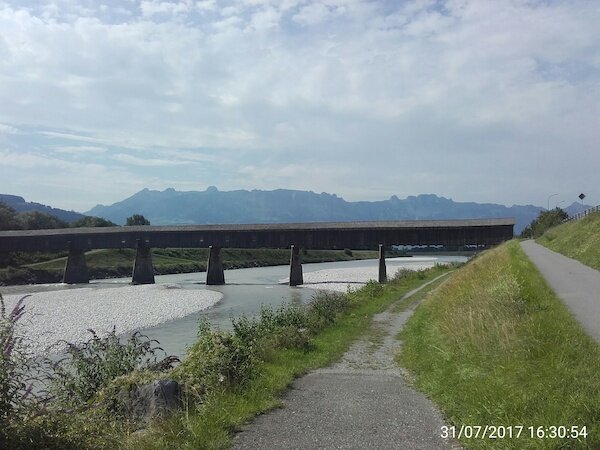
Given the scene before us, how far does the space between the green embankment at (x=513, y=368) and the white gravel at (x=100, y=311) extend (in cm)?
2131

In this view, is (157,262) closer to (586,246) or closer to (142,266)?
(142,266)

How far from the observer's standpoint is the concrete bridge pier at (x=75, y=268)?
9500 centimetres

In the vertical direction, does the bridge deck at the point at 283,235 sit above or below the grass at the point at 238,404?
above

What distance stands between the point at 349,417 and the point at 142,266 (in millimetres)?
86782

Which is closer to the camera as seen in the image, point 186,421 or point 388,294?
point 186,421

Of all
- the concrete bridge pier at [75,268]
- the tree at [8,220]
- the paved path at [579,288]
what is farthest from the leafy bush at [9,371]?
the tree at [8,220]

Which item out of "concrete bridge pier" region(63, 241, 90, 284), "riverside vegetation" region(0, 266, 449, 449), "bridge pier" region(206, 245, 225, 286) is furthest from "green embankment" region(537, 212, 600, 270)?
"concrete bridge pier" region(63, 241, 90, 284)

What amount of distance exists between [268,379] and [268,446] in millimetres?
4256

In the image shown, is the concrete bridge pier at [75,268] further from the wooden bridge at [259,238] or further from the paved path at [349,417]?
the paved path at [349,417]

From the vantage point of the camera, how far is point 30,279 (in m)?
99.9

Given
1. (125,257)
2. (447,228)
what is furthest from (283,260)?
(447,228)

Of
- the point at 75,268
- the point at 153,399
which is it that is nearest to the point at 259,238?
the point at 75,268

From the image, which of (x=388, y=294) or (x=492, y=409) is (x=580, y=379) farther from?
(x=388, y=294)

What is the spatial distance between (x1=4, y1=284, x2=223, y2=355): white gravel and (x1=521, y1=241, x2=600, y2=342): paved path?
2331 centimetres
